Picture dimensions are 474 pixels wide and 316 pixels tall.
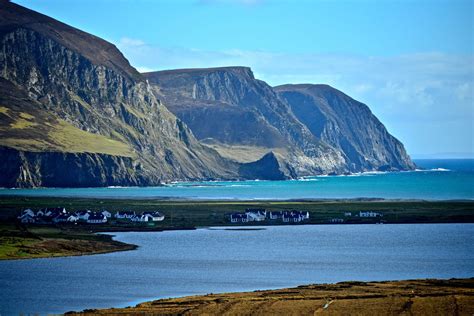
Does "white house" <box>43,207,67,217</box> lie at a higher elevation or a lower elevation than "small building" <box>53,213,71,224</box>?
higher

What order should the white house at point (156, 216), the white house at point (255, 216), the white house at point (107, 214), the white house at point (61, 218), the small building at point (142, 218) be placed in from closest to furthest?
the white house at point (61, 218) < the small building at point (142, 218) < the white house at point (156, 216) < the white house at point (107, 214) < the white house at point (255, 216)

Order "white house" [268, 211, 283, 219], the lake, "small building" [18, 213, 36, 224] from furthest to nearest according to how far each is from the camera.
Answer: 1. "white house" [268, 211, 283, 219]
2. "small building" [18, 213, 36, 224]
3. the lake

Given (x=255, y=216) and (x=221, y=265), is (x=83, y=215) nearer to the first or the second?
(x=255, y=216)

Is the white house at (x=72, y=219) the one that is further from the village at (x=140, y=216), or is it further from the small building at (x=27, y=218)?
Answer: the small building at (x=27, y=218)

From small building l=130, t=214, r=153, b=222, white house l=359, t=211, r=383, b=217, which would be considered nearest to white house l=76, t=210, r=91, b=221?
small building l=130, t=214, r=153, b=222

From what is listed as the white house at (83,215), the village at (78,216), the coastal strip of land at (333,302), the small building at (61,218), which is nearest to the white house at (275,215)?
the village at (78,216)

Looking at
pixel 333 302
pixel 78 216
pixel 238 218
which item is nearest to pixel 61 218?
pixel 78 216

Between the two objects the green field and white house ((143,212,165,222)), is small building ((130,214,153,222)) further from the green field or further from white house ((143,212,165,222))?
the green field
